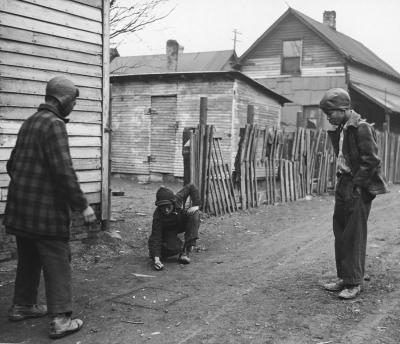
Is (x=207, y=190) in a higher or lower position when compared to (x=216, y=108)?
lower

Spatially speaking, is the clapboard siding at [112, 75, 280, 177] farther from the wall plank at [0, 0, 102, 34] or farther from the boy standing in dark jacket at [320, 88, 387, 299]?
the boy standing in dark jacket at [320, 88, 387, 299]

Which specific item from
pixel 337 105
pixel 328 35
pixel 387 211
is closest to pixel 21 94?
pixel 337 105

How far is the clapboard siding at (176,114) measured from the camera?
57.6 feet

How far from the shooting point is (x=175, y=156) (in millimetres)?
18203

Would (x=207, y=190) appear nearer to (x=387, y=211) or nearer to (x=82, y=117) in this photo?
(x=82, y=117)

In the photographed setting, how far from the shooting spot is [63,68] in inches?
→ 281

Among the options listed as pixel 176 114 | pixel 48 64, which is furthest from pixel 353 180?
pixel 176 114

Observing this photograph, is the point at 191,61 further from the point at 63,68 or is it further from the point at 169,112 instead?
the point at 63,68

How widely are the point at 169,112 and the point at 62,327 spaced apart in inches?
579

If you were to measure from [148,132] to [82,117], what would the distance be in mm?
11324

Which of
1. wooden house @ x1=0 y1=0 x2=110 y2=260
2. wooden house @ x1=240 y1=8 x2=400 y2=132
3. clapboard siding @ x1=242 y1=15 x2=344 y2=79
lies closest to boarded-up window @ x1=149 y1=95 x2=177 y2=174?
wooden house @ x1=240 y1=8 x2=400 y2=132

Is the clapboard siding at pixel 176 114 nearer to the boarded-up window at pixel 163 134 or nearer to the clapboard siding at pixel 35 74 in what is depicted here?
the boarded-up window at pixel 163 134

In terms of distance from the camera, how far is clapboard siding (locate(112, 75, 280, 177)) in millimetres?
17562

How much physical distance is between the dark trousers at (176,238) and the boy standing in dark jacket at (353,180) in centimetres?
212
